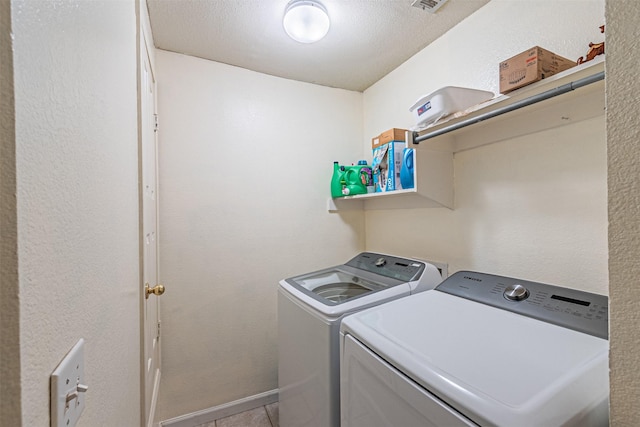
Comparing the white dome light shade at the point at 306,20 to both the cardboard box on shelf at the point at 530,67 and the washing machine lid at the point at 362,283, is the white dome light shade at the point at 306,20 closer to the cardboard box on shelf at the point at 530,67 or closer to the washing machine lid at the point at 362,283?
the cardboard box on shelf at the point at 530,67

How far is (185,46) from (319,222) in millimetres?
1544

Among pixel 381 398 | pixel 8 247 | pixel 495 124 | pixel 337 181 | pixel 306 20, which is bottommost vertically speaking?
pixel 381 398

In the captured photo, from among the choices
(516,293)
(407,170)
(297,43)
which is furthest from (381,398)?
(297,43)

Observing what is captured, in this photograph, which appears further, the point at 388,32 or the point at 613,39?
the point at 388,32

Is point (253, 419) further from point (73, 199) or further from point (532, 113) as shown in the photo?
point (532, 113)

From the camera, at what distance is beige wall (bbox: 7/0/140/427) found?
346 millimetres

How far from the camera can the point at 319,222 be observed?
7.73ft

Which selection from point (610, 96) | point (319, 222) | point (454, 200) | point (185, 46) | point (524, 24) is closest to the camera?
point (610, 96)

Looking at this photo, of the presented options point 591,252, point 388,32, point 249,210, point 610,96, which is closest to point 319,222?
point 249,210

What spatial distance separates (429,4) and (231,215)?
176 centimetres

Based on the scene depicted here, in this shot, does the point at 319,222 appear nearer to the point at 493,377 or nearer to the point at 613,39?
the point at 493,377

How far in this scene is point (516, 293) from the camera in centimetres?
111

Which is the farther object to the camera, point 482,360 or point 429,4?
point 429,4

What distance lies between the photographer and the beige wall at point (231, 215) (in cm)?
190
